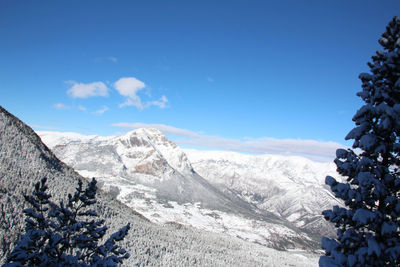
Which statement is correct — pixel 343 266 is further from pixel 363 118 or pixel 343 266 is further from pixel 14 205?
pixel 14 205

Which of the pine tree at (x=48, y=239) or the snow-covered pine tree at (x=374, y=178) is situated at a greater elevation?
the snow-covered pine tree at (x=374, y=178)

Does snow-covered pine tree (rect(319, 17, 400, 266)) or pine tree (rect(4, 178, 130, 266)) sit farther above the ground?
snow-covered pine tree (rect(319, 17, 400, 266))

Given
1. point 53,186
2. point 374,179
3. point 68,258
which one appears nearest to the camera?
point 374,179

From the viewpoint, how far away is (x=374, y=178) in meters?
11.0

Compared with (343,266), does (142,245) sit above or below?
below

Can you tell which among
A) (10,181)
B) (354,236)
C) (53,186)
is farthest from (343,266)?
(53,186)

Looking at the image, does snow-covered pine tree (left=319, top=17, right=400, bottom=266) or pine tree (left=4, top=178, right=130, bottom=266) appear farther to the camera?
pine tree (left=4, top=178, right=130, bottom=266)

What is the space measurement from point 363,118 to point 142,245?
119251mm

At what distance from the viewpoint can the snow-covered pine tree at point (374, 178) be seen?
10789 mm

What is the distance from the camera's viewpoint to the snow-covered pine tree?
10.8 m

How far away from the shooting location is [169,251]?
402ft

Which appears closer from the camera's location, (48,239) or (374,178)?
(374,178)

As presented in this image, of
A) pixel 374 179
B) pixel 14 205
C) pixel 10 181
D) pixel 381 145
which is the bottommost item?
pixel 14 205

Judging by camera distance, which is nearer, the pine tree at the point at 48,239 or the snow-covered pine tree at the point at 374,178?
the snow-covered pine tree at the point at 374,178
